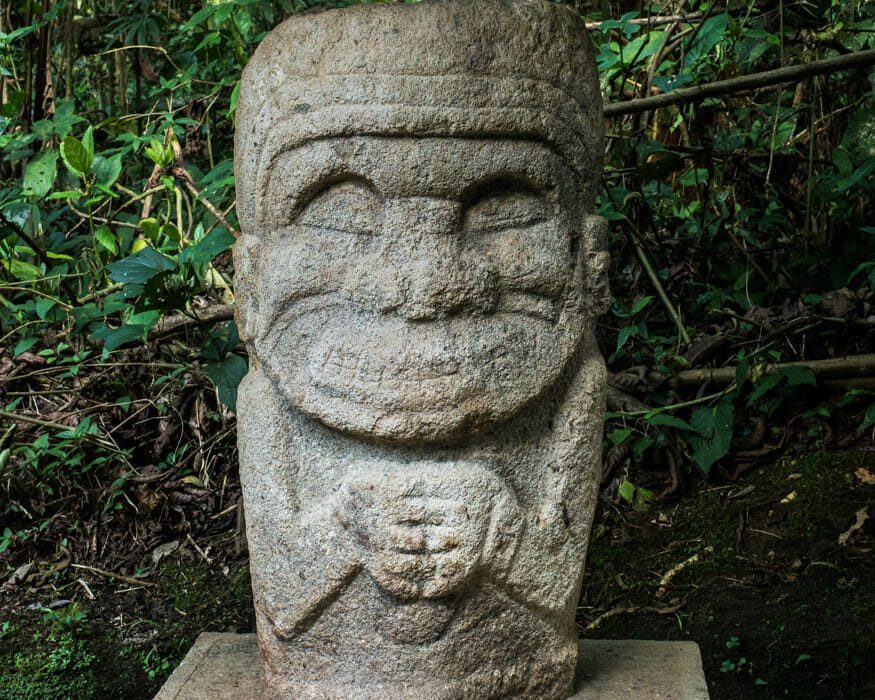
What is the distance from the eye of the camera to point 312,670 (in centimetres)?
238

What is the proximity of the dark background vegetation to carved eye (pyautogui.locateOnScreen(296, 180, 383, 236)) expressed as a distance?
1004 mm

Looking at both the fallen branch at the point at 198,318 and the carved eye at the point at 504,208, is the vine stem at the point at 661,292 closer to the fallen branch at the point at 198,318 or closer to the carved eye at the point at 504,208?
the fallen branch at the point at 198,318

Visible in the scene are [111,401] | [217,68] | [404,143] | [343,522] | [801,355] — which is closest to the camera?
[404,143]

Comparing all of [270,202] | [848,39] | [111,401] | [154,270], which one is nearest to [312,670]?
[270,202]

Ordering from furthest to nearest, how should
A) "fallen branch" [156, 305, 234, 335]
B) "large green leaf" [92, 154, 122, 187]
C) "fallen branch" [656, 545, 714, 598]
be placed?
"fallen branch" [156, 305, 234, 335], "large green leaf" [92, 154, 122, 187], "fallen branch" [656, 545, 714, 598]

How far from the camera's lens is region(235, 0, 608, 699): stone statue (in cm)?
211

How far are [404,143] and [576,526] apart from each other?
0.92m

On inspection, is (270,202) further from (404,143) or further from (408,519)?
(408,519)

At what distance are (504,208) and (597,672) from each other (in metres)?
1.20

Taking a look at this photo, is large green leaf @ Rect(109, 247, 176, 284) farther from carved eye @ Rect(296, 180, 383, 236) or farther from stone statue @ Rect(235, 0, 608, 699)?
carved eye @ Rect(296, 180, 383, 236)

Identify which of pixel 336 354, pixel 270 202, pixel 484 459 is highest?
pixel 270 202

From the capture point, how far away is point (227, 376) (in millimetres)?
3250

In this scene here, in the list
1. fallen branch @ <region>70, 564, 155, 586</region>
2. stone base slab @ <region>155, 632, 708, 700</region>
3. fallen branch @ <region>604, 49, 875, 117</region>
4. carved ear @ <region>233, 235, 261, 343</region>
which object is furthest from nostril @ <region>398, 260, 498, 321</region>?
fallen branch @ <region>70, 564, 155, 586</region>

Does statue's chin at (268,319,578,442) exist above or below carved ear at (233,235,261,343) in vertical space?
below
